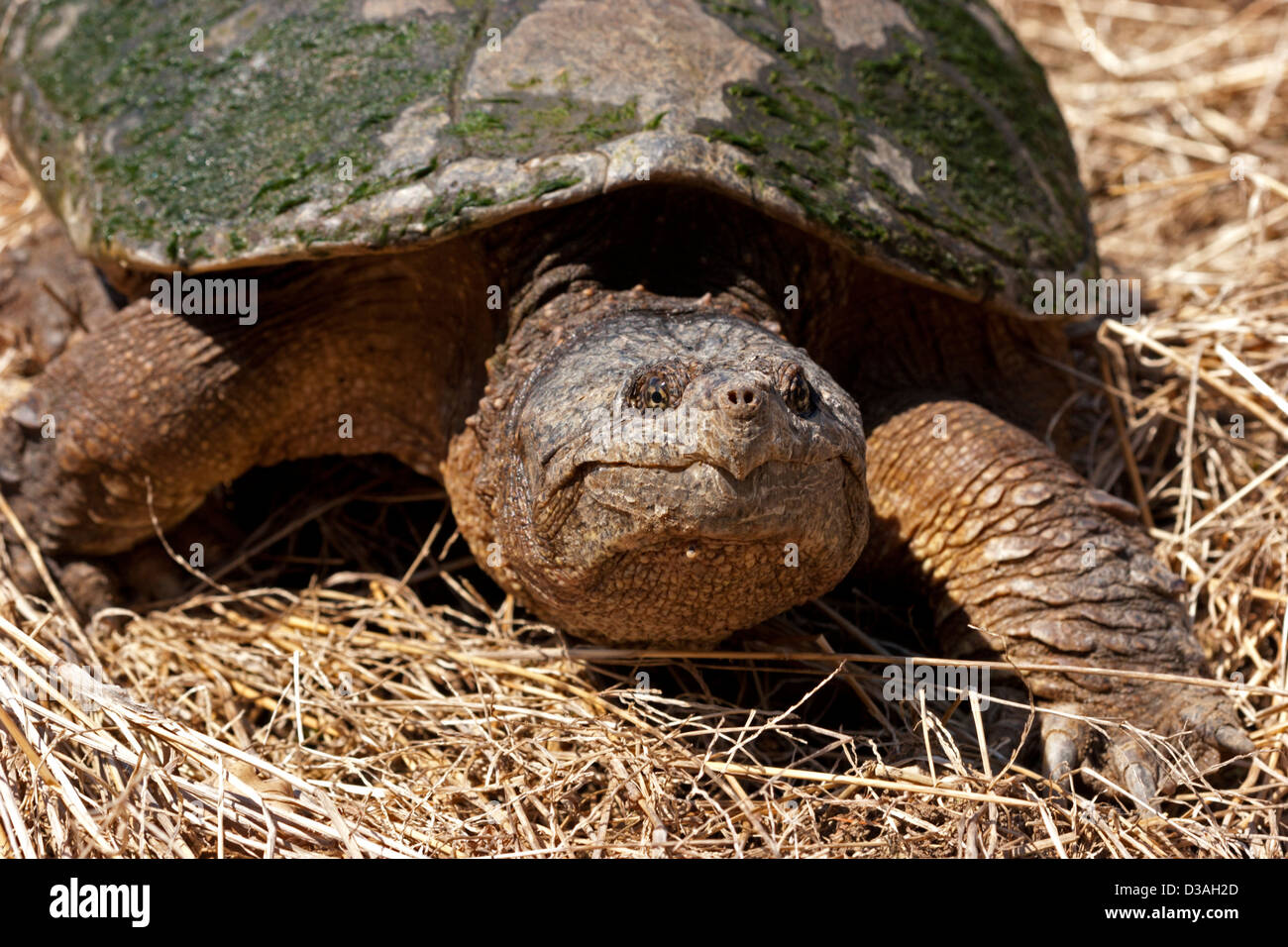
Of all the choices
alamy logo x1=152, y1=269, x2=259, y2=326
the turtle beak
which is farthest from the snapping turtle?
the turtle beak

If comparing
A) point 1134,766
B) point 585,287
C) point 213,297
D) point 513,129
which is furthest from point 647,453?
point 213,297

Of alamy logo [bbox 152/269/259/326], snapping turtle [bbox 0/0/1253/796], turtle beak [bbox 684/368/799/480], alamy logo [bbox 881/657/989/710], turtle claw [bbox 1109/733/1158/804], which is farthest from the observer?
alamy logo [bbox 152/269/259/326]

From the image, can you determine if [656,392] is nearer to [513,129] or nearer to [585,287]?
[585,287]

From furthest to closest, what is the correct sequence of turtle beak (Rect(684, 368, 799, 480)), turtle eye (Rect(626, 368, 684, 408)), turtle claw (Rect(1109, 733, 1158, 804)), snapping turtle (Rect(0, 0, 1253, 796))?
turtle claw (Rect(1109, 733, 1158, 804)) < snapping turtle (Rect(0, 0, 1253, 796)) < turtle eye (Rect(626, 368, 684, 408)) < turtle beak (Rect(684, 368, 799, 480))

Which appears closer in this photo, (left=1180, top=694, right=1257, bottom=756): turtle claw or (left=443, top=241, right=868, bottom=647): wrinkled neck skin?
(left=443, top=241, right=868, bottom=647): wrinkled neck skin

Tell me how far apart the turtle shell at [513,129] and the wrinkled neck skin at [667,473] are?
0.36 metres

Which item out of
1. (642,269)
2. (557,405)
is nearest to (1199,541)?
(642,269)

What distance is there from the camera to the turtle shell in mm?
2785

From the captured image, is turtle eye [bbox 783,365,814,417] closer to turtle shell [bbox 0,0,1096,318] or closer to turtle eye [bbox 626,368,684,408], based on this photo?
turtle eye [bbox 626,368,684,408]

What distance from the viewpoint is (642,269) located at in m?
2.95

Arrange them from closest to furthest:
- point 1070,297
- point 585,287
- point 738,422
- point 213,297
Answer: point 738,422, point 585,287, point 213,297, point 1070,297
